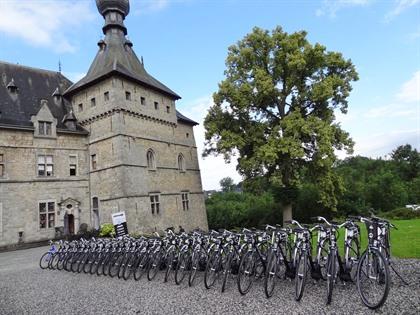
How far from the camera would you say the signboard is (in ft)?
61.6

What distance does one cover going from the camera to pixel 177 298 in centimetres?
627

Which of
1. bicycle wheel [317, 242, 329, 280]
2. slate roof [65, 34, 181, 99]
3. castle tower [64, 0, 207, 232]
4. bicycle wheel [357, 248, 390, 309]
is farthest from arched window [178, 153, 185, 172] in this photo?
bicycle wheel [357, 248, 390, 309]

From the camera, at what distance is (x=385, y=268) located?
4.51m

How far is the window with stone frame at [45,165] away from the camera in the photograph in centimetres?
2105

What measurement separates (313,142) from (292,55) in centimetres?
520

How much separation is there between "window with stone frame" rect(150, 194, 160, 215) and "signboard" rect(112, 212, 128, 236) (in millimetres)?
3595

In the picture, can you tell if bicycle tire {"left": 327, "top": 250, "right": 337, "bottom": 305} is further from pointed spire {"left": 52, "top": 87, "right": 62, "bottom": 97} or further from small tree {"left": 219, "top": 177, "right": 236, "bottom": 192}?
small tree {"left": 219, "top": 177, "right": 236, "bottom": 192}

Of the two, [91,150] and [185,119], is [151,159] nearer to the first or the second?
[91,150]

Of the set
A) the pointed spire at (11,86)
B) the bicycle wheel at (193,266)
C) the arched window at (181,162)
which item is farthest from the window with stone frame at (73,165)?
the bicycle wheel at (193,266)

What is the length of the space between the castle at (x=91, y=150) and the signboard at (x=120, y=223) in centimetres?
137

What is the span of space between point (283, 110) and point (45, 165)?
51.2ft

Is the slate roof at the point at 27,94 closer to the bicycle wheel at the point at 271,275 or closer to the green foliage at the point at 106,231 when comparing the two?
the green foliage at the point at 106,231

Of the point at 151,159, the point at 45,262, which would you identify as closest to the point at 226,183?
the point at 151,159

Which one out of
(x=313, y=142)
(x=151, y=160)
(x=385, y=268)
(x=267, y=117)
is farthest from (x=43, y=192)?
(x=385, y=268)
